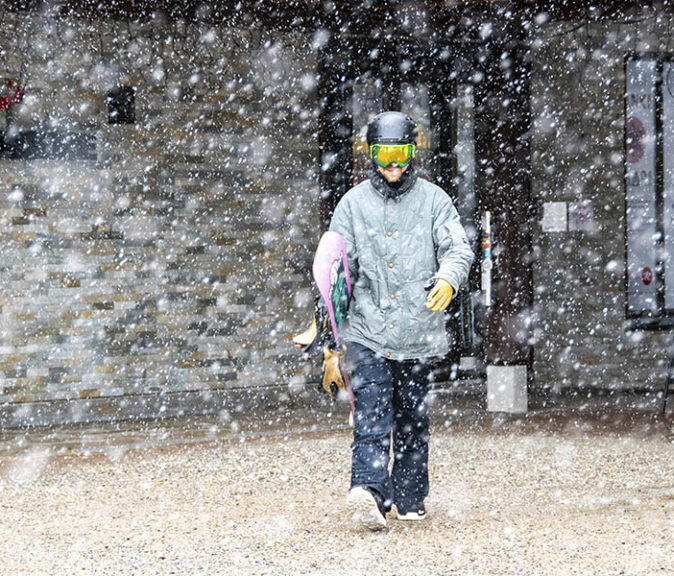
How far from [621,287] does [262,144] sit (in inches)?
153

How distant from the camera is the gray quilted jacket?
5328mm

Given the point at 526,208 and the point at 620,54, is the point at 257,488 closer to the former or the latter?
the point at 526,208

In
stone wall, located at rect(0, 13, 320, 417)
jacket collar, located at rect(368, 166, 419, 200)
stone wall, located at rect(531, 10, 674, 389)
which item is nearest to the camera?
jacket collar, located at rect(368, 166, 419, 200)

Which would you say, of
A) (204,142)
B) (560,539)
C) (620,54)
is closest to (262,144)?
(204,142)

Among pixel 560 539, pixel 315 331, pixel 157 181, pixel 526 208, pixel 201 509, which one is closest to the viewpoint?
pixel 560 539

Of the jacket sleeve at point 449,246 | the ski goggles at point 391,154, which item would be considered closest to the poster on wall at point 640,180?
the jacket sleeve at point 449,246

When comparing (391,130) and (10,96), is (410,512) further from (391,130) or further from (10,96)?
(10,96)

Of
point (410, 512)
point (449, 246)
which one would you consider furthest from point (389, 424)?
point (449, 246)

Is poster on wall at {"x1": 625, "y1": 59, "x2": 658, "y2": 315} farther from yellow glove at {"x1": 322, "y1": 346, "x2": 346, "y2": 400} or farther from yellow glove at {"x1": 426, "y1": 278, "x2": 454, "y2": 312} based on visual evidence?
yellow glove at {"x1": 426, "y1": 278, "x2": 454, "y2": 312}

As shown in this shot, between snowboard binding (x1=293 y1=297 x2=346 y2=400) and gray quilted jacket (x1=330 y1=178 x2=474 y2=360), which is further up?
gray quilted jacket (x1=330 y1=178 x2=474 y2=360)

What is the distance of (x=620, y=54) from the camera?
11305 millimetres

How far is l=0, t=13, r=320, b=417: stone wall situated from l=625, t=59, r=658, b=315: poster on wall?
3209mm

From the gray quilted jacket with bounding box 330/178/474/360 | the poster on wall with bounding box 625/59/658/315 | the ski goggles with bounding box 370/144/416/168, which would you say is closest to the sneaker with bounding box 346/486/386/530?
the gray quilted jacket with bounding box 330/178/474/360

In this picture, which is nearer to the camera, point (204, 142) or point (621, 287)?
point (204, 142)
